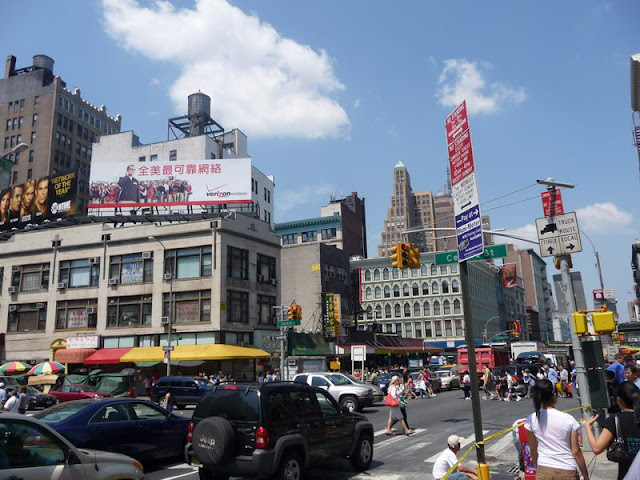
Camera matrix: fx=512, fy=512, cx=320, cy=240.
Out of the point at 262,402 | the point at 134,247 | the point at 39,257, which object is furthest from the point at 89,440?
the point at 39,257

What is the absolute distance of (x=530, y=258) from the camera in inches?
→ 6334

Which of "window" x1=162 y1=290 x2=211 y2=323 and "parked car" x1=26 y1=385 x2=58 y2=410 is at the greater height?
"window" x1=162 y1=290 x2=211 y2=323

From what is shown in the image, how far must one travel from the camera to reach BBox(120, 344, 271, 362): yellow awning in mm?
38125

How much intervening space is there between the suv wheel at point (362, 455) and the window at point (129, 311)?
115 ft

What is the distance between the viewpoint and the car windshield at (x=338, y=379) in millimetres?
24406

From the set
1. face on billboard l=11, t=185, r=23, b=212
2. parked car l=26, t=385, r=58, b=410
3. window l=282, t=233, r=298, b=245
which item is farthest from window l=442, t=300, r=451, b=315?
parked car l=26, t=385, r=58, b=410

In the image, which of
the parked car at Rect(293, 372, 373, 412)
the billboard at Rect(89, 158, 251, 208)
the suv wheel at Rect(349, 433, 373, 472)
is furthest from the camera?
the billboard at Rect(89, 158, 251, 208)

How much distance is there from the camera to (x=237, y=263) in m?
43.2

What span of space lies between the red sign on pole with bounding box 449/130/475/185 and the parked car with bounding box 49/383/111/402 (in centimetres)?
2413

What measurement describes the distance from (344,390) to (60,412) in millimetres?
15058

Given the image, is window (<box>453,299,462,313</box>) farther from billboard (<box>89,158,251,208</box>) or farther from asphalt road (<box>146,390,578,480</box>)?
asphalt road (<box>146,390,578,480</box>)

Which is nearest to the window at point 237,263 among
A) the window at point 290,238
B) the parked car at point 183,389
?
the parked car at point 183,389

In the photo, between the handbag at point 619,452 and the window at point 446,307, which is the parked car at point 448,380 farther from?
the window at point 446,307

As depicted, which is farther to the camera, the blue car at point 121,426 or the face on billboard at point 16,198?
the face on billboard at point 16,198
